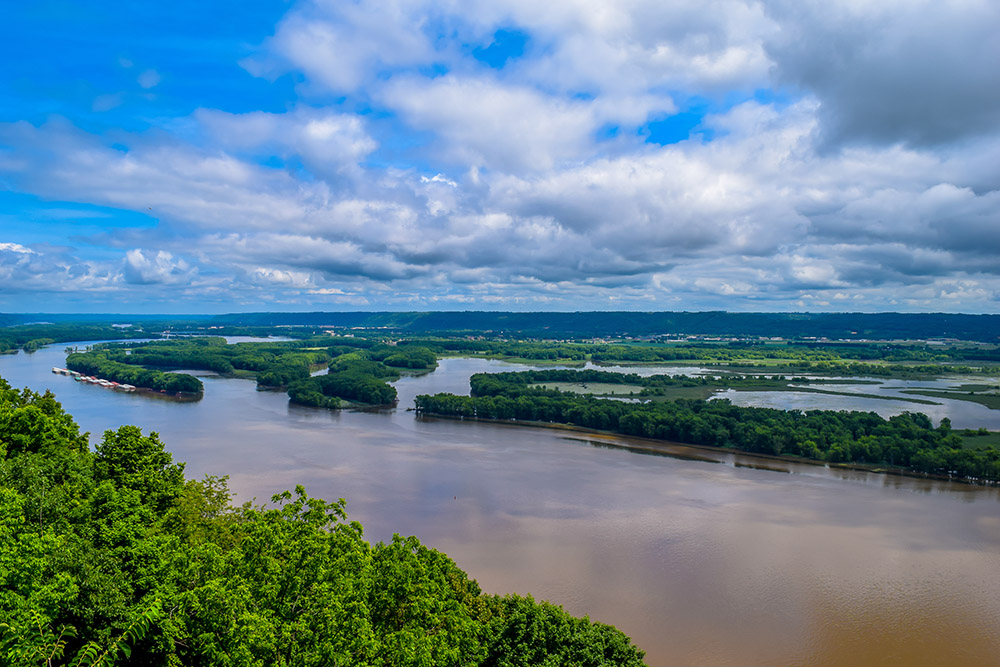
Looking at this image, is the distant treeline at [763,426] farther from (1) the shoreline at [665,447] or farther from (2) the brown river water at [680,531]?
(2) the brown river water at [680,531]

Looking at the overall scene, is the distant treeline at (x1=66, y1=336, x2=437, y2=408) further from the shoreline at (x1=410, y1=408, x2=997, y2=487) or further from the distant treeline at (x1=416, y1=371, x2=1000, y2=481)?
the shoreline at (x1=410, y1=408, x2=997, y2=487)

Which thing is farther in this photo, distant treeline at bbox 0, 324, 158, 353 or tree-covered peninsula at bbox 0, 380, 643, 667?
distant treeline at bbox 0, 324, 158, 353

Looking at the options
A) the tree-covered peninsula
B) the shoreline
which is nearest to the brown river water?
the shoreline

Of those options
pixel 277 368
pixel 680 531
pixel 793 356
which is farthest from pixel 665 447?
pixel 793 356

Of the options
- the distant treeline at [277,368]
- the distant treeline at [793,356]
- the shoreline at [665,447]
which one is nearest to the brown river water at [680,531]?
the shoreline at [665,447]

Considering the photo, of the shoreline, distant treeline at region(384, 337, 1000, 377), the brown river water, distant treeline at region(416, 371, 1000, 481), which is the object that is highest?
distant treeline at region(384, 337, 1000, 377)

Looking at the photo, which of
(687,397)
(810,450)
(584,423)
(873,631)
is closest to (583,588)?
(873,631)

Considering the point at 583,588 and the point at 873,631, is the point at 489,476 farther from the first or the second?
the point at 873,631
